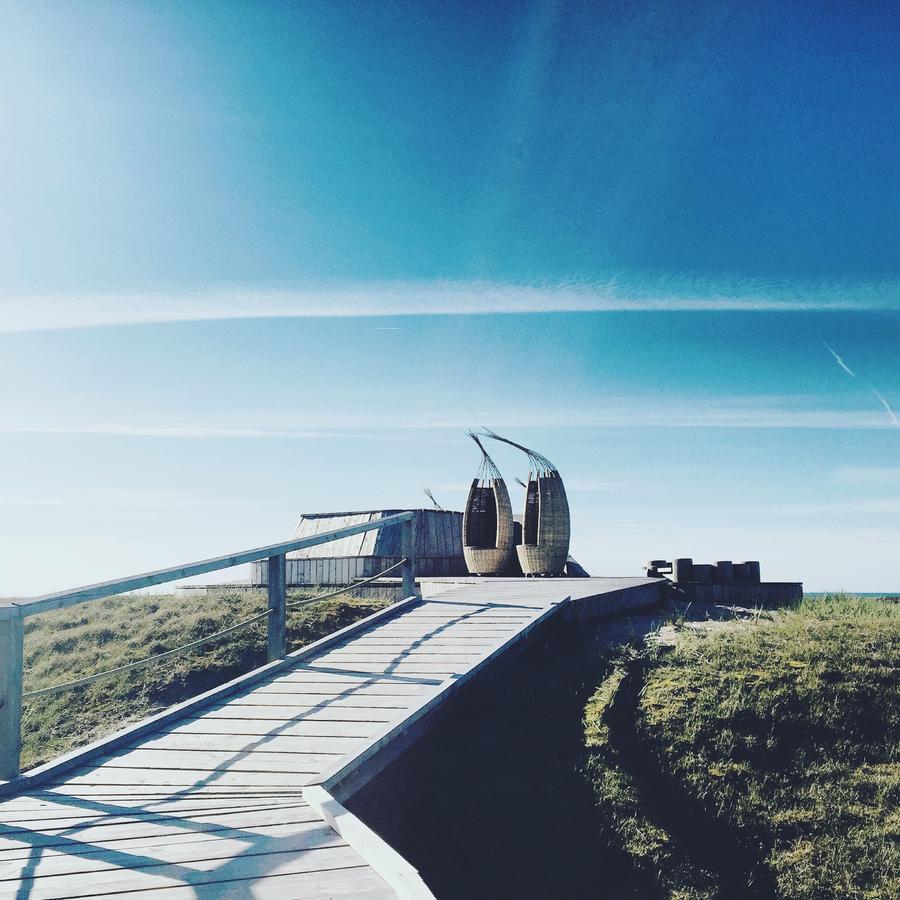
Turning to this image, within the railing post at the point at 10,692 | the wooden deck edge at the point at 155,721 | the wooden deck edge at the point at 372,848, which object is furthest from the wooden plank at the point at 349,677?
the railing post at the point at 10,692

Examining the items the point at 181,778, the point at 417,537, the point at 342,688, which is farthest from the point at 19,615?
the point at 417,537

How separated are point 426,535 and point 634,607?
24.2ft

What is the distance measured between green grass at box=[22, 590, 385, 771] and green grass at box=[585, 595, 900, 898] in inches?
215

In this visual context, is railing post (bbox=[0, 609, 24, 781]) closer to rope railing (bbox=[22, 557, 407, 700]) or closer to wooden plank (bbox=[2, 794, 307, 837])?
rope railing (bbox=[22, 557, 407, 700])

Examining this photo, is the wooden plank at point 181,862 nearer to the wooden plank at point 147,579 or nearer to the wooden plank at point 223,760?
the wooden plank at point 223,760

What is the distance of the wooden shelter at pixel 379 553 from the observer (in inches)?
628

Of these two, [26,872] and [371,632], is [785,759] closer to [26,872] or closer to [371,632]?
[371,632]

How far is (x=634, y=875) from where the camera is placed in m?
5.17

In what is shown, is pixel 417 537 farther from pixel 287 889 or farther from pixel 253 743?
pixel 287 889

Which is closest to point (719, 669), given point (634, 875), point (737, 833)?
point (737, 833)

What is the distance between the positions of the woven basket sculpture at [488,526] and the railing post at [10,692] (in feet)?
35.8

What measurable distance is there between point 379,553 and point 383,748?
12.2 meters

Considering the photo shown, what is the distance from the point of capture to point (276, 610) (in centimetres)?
687

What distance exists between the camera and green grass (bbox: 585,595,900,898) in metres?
5.15
